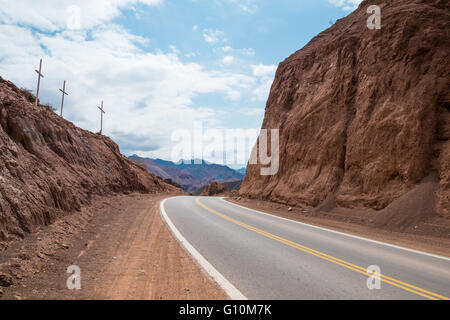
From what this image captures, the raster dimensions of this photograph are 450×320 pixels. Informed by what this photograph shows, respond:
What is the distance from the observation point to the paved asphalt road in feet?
16.3

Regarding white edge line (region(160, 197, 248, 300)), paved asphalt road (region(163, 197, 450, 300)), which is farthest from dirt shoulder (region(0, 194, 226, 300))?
paved asphalt road (region(163, 197, 450, 300))

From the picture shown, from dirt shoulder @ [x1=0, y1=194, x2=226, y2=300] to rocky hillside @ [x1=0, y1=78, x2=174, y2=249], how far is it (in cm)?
61

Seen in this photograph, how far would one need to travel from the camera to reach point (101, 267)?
621cm

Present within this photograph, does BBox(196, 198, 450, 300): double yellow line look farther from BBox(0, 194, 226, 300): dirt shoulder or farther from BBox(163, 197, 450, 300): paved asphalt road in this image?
BBox(0, 194, 226, 300): dirt shoulder

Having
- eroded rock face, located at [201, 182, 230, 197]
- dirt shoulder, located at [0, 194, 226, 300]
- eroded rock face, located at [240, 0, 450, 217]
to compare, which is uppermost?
eroded rock face, located at [240, 0, 450, 217]

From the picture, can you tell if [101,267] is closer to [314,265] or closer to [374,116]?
[314,265]

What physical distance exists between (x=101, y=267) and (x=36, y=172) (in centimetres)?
551

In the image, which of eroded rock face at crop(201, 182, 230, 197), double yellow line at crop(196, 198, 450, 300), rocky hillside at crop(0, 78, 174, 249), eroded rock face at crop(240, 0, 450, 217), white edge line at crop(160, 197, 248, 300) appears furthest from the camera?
eroded rock face at crop(201, 182, 230, 197)

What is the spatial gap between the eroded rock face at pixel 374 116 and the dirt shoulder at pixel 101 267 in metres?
10.6

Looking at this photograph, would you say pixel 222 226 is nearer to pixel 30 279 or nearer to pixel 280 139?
pixel 30 279

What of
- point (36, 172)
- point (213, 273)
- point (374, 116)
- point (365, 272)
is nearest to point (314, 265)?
point (365, 272)

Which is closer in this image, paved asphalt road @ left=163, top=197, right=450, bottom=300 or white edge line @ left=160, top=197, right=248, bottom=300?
white edge line @ left=160, top=197, right=248, bottom=300
